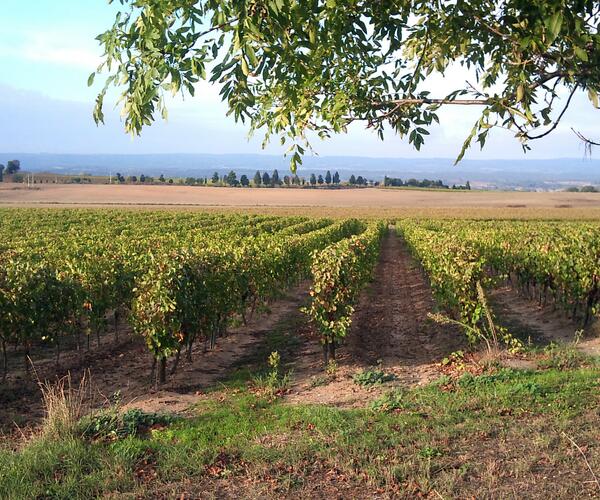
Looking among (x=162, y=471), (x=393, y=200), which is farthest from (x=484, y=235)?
(x=393, y=200)

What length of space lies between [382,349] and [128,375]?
172 inches

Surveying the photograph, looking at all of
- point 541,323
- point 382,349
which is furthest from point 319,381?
point 541,323

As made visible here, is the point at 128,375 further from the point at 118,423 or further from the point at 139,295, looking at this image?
the point at 118,423

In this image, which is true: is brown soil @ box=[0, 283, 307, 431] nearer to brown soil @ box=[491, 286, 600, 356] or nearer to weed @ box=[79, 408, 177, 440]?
weed @ box=[79, 408, 177, 440]

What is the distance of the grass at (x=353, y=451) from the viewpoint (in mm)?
4285

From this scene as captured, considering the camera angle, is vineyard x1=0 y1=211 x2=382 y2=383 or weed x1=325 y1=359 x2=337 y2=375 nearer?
vineyard x1=0 y1=211 x2=382 y2=383

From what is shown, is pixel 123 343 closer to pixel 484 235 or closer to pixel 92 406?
pixel 92 406

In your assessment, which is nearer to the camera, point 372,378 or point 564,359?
point 372,378

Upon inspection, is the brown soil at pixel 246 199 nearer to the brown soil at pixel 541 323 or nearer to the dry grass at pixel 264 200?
the dry grass at pixel 264 200

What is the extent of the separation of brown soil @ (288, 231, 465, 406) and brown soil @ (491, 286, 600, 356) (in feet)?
5.96

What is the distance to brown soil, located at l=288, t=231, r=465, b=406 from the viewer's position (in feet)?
→ 24.6

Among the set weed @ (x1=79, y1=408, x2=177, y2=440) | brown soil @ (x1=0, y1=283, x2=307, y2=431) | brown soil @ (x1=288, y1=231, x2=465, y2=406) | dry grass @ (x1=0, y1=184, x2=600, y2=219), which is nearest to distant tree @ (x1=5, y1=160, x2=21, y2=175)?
dry grass @ (x1=0, y1=184, x2=600, y2=219)

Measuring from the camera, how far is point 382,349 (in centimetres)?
1016

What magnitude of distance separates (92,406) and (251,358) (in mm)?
3285
